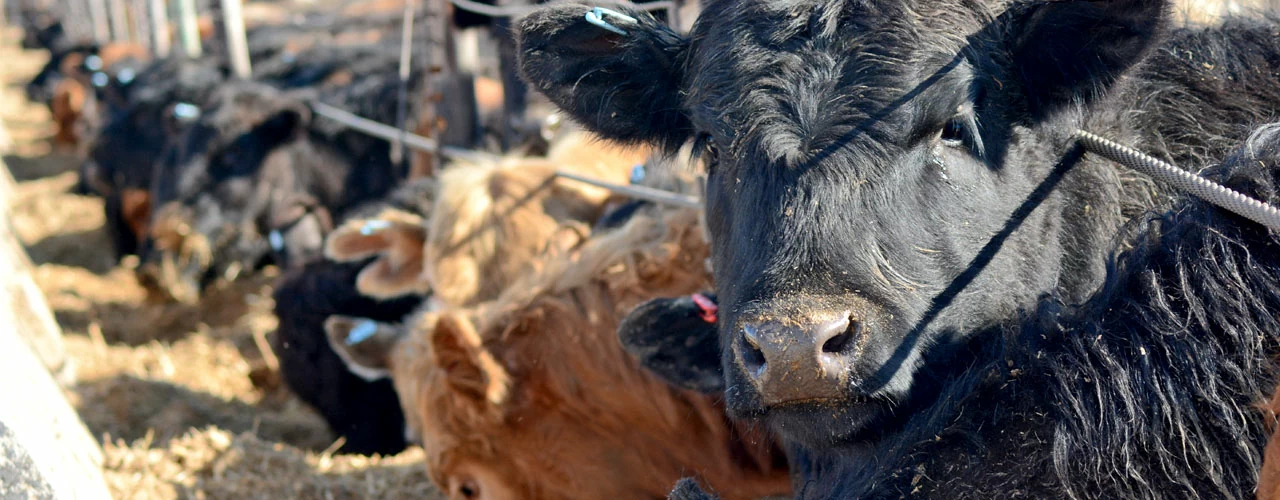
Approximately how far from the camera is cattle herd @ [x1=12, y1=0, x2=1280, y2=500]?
1.85 m

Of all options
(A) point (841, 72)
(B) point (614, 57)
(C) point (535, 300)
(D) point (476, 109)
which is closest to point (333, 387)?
(D) point (476, 109)

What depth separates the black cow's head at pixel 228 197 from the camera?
30.9 ft

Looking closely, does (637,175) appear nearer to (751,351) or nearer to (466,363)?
(466,363)

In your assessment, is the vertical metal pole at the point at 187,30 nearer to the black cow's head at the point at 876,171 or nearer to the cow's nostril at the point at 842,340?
the black cow's head at the point at 876,171

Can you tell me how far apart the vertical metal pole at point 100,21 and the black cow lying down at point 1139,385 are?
25269mm

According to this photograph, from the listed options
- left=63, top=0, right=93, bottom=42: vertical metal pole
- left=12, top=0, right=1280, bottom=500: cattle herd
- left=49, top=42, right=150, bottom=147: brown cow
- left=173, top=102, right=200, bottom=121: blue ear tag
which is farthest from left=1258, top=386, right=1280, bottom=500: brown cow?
left=63, top=0, right=93, bottom=42: vertical metal pole

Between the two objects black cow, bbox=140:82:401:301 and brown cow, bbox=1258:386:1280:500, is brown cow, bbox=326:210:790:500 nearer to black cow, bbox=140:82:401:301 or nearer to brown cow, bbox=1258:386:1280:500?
brown cow, bbox=1258:386:1280:500

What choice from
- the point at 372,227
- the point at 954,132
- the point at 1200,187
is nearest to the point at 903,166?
the point at 954,132

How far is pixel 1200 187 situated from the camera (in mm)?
1888

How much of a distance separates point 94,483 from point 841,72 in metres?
2.14

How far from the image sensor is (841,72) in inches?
89.4

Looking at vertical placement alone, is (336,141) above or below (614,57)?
below

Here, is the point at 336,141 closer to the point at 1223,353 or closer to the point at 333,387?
the point at 333,387

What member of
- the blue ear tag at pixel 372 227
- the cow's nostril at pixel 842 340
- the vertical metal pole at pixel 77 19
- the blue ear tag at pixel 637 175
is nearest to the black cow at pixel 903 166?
the cow's nostril at pixel 842 340
